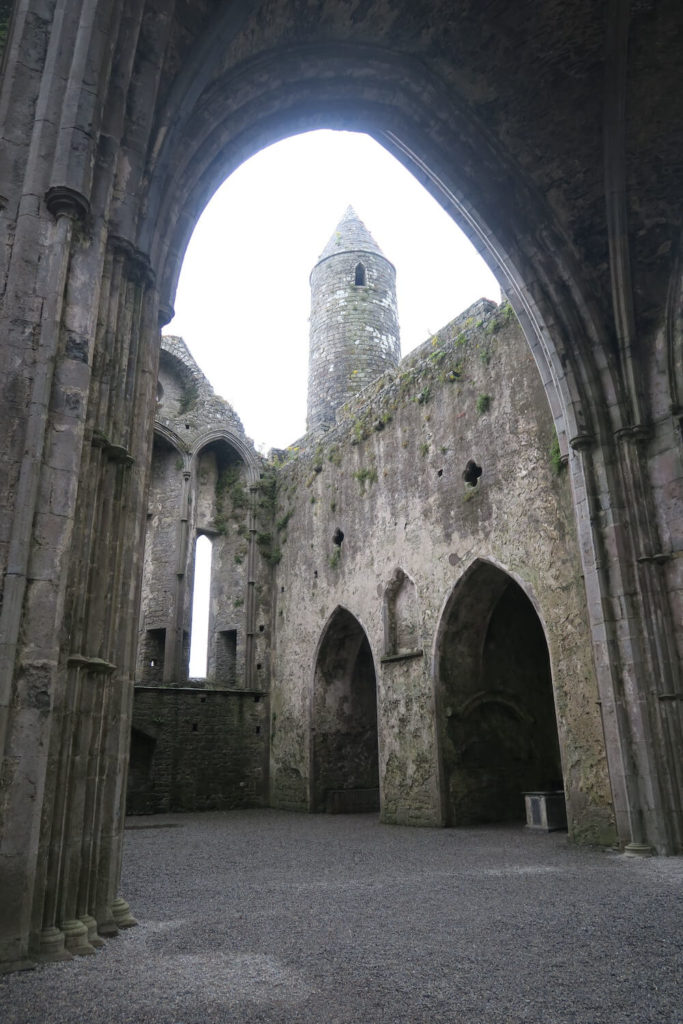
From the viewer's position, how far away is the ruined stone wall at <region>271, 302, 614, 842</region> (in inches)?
314

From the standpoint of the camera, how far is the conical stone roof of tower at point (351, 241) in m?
18.6

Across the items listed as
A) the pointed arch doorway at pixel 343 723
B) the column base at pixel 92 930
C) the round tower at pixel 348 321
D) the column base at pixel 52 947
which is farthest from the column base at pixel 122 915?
the round tower at pixel 348 321

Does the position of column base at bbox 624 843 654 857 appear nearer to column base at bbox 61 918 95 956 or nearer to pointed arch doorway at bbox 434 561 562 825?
pointed arch doorway at bbox 434 561 562 825

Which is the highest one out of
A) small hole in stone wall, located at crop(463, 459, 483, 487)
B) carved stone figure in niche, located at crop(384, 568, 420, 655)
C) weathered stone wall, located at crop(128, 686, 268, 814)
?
small hole in stone wall, located at crop(463, 459, 483, 487)

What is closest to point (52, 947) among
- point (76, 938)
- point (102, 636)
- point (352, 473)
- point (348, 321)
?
point (76, 938)

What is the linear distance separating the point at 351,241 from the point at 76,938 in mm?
17695

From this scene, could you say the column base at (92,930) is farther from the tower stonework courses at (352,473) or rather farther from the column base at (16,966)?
the column base at (16,966)

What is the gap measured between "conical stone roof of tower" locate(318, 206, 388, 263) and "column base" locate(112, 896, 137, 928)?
55.4 ft

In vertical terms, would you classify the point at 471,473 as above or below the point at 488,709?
above

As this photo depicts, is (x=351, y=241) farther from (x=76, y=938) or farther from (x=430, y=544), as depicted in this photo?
(x=76, y=938)

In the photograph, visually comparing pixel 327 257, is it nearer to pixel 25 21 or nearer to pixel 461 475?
pixel 461 475

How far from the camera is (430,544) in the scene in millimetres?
10203

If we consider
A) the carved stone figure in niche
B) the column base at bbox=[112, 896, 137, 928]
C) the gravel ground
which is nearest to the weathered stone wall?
the carved stone figure in niche

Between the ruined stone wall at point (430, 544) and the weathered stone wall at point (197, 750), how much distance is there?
0.48 metres
